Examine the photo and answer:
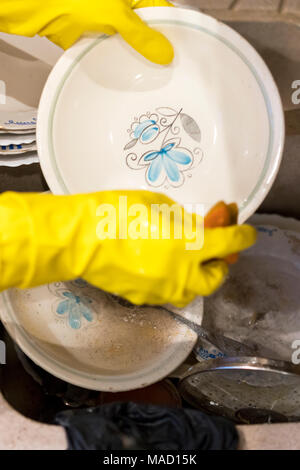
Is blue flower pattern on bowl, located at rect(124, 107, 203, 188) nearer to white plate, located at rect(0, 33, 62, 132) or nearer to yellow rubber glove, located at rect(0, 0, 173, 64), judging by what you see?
yellow rubber glove, located at rect(0, 0, 173, 64)

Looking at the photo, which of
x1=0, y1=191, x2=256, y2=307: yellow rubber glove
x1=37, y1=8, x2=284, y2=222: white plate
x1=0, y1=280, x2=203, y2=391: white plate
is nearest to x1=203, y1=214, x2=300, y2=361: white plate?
x1=0, y1=280, x2=203, y2=391: white plate

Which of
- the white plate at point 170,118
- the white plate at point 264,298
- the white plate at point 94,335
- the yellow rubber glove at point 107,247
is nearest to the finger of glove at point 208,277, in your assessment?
the yellow rubber glove at point 107,247

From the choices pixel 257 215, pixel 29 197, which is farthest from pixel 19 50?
pixel 257 215

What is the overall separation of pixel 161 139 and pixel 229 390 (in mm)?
419

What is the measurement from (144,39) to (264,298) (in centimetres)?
55

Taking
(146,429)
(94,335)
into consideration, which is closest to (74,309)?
(94,335)

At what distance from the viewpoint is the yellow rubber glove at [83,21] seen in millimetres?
764

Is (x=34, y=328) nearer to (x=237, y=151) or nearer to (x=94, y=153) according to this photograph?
(x=94, y=153)

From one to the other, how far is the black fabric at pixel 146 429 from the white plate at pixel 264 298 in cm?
34

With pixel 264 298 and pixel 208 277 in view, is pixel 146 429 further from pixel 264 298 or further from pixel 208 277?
pixel 264 298

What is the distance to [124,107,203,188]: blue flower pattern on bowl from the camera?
33.3 inches

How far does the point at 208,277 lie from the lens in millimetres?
630

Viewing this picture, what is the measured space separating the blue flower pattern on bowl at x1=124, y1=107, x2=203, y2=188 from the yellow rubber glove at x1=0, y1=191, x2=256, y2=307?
21 centimetres

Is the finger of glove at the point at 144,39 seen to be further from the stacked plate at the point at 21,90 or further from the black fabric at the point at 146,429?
the black fabric at the point at 146,429
